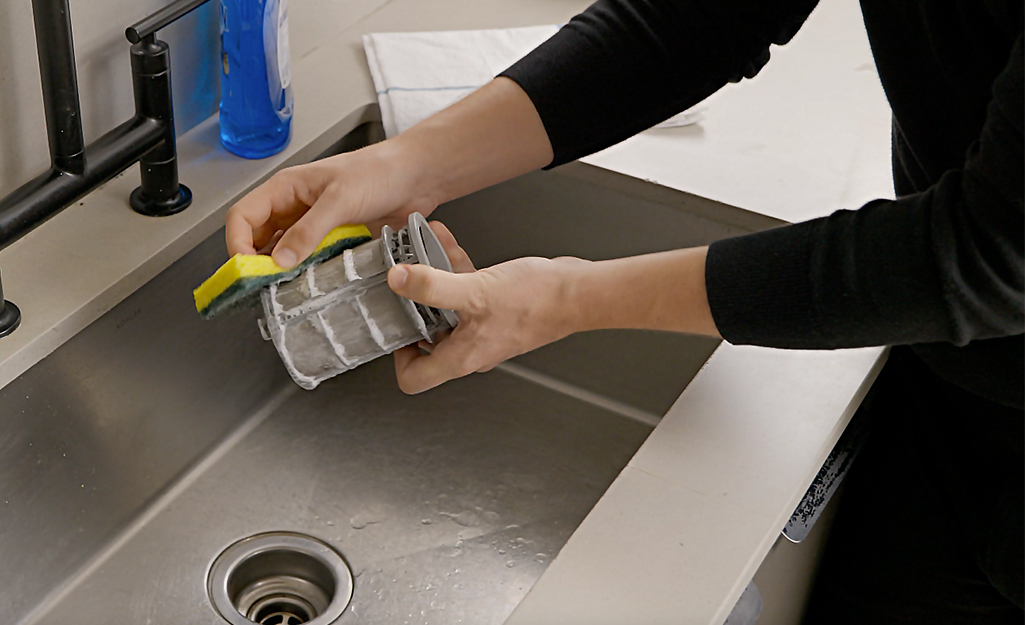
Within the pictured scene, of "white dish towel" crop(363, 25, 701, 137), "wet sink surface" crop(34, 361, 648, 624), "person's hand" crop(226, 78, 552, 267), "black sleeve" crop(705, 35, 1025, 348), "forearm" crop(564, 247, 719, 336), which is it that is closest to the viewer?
"black sleeve" crop(705, 35, 1025, 348)

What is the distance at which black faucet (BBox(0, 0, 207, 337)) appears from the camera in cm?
71

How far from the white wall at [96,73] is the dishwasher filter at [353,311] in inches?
10.6

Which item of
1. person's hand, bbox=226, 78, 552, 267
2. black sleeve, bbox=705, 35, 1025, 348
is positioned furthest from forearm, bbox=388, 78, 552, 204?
black sleeve, bbox=705, 35, 1025, 348

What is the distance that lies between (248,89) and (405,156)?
0.61 ft

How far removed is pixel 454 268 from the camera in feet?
2.50

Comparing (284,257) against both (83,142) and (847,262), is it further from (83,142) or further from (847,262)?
(847,262)

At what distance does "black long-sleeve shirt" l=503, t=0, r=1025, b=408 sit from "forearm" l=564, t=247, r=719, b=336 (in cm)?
2

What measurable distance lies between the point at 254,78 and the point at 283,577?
0.42m

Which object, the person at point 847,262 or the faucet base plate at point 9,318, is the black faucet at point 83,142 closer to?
the faucet base plate at point 9,318

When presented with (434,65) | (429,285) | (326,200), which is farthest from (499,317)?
(434,65)

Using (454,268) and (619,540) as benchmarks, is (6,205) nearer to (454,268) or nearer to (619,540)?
(454,268)

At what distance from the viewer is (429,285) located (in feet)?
2.03

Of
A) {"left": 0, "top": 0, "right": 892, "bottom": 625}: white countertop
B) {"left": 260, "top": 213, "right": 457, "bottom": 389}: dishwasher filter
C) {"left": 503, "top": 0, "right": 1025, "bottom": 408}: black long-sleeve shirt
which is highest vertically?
{"left": 503, "top": 0, "right": 1025, "bottom": 408}: black long-sleeve shirt

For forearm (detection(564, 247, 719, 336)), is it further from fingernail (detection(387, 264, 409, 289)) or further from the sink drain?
the sink drain
